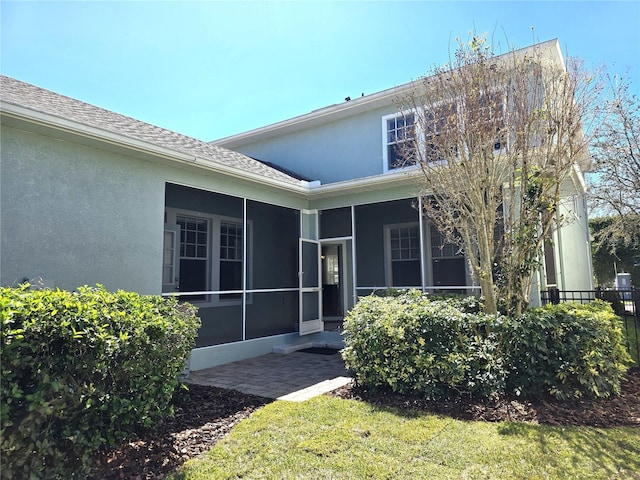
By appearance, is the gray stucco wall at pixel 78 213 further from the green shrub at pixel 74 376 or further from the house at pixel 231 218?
the green shrub at pixel 74 376

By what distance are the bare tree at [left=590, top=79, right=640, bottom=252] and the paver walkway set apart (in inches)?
300

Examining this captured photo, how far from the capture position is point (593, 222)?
17.2 meters

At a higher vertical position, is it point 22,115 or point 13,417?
point 22,115

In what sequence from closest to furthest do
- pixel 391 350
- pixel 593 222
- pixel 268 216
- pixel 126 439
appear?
pixel 126 439, pixel 391 350, pixel 268 216, pixel 593 222

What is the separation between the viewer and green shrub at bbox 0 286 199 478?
2.62m

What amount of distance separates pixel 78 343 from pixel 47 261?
10.1ft

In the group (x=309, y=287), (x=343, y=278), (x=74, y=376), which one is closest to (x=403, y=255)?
(x=343, y=278)

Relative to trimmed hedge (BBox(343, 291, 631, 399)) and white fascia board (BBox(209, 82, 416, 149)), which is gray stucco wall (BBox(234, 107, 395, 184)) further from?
trimmed hedge (BBox(343, 291, 631, 399))

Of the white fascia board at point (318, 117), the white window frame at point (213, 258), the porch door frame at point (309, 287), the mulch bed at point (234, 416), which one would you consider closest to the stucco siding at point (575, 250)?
the white fascia board at point (318, 117)

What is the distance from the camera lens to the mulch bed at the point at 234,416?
3.36 metres

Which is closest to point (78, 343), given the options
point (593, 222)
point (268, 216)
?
point (268, 216)

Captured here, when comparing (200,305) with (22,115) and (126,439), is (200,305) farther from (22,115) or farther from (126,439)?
(126,439)

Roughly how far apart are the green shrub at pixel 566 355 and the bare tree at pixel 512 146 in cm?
75

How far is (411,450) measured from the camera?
11.6ft
